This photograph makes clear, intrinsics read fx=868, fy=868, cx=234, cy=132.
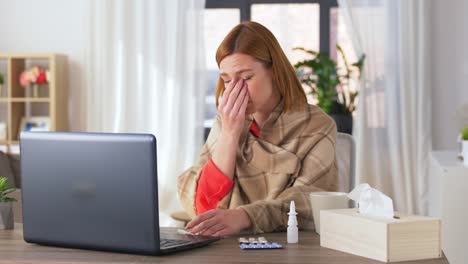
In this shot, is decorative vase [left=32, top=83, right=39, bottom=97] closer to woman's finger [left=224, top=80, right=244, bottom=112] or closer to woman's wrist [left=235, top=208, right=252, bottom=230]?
woman's finger [left=224, top=80, right=244, bottom=112]

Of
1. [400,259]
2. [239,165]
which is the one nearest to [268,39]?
[239,165]

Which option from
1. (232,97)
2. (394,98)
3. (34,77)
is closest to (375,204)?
(232,97)

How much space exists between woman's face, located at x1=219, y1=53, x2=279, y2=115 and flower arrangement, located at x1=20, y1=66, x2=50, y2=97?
4.43 metres

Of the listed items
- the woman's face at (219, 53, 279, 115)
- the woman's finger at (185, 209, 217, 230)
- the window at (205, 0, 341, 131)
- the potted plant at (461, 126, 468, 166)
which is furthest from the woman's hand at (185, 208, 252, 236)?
the window at (205, 0, 341, 131)

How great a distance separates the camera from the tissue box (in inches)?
71.3

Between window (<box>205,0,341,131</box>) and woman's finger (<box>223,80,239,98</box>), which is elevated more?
window (<box>205,0,341,131</box>)

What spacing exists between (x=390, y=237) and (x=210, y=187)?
0.87 m

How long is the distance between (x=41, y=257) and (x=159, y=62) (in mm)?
4956

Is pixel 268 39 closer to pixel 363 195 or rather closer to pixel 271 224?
pixel 271 224

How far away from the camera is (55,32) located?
6984 mm

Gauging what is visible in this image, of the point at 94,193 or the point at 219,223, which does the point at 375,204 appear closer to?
the point at 219,223

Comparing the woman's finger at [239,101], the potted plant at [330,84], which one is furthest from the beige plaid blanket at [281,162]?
the potted plant at [330,84]

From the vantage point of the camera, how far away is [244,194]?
8.50ft

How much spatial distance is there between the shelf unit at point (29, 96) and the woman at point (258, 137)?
4.30 m
